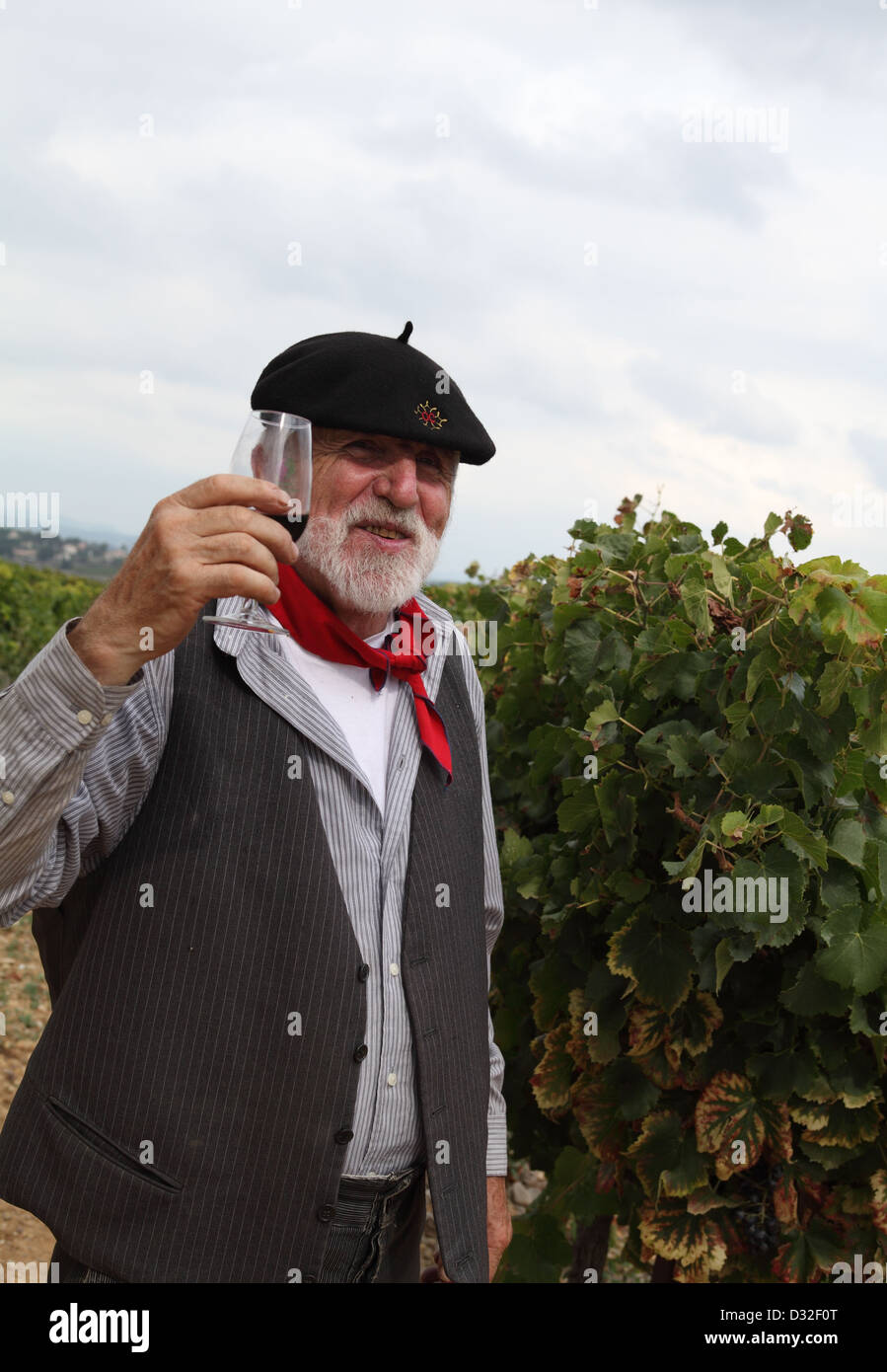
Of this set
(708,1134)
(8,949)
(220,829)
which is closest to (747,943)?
(708,1134)

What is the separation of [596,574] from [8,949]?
5.84 metres

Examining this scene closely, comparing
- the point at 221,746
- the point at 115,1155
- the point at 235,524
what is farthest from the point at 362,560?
the point at 115,1155

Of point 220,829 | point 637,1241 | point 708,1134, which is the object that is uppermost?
point 220,829

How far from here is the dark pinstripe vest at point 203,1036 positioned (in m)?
1.89

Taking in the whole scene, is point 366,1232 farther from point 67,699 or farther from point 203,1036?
point 67,699

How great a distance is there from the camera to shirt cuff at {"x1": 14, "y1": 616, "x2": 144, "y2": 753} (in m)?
1.63

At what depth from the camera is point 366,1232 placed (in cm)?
212

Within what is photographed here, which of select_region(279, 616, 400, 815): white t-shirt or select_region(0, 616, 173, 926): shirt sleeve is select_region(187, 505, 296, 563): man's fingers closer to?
select_region(0, 616, 173, 926): shirt sleeve

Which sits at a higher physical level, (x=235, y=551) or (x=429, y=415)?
(x=429, y=415)

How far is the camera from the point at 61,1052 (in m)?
A: 1.93

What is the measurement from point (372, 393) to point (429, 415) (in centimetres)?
13

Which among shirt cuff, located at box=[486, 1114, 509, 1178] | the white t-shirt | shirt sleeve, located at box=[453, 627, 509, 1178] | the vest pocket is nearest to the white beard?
the white t-shirt
